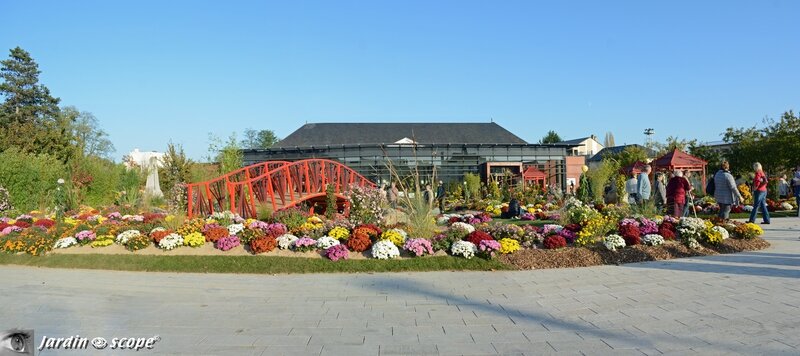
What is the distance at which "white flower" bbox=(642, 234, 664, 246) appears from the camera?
895 centimetres

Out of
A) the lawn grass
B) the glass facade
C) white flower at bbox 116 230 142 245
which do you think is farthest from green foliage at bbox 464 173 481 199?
white flower at bbox 116 230 142 245

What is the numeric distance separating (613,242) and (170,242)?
28.2 ft

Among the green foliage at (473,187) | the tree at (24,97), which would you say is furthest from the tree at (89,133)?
the green foliage at (473,187)

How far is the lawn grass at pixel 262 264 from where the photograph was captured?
26.5 feet

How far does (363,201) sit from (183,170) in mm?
17593

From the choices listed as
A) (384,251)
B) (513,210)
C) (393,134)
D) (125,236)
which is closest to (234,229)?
(125,236)

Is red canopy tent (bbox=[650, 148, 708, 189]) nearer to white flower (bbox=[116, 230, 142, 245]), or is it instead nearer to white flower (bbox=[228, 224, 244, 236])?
white flower (bbox=[228, 224, 244, 236])

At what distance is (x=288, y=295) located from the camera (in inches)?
250

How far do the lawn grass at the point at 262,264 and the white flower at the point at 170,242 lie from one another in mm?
407

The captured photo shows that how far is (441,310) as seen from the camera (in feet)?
17.7

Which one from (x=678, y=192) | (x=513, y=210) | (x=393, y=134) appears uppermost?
(x=393, y=134)

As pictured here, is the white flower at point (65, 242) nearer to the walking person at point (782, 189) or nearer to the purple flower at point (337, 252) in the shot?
the purple flower at point (337, 252)

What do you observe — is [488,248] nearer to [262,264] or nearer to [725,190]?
[262,264]

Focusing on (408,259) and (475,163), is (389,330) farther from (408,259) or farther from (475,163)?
(475,163)
